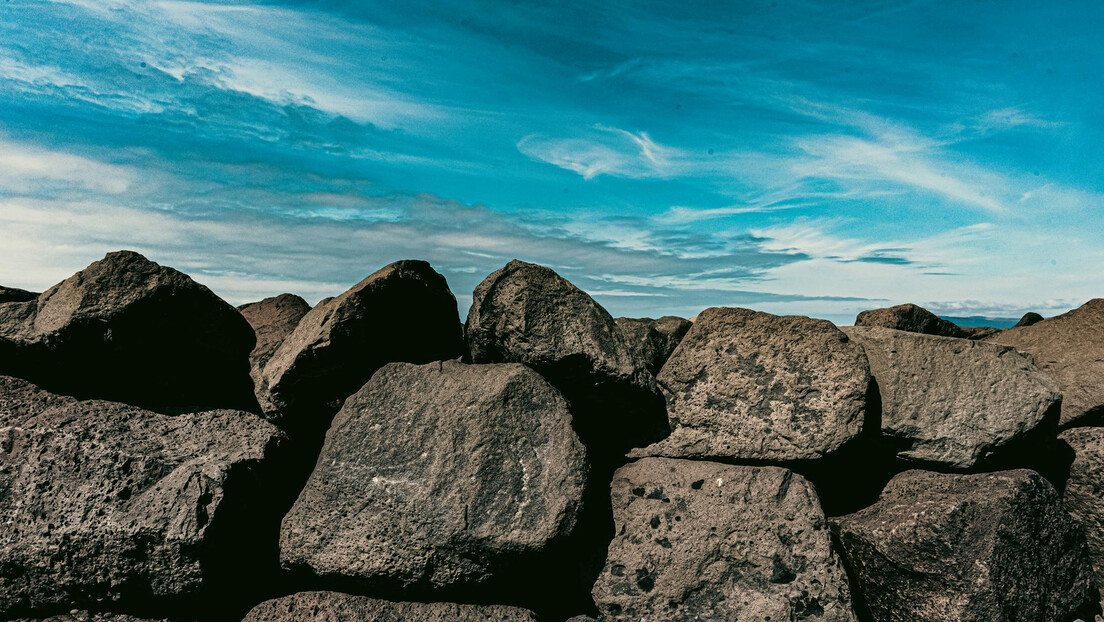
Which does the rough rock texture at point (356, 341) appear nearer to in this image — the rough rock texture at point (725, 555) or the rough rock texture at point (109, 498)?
the rough rock texture at point (109, 498)

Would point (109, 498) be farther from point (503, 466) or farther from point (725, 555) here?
point (725, 555)

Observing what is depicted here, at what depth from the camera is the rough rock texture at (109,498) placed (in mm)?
3225

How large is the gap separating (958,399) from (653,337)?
1476 mm

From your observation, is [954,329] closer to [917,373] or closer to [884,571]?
[917,373]

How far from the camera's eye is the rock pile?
3.25 m

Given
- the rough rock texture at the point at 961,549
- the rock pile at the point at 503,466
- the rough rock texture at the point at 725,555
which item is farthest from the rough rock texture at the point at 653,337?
the rough rock texture at the point at 961,549

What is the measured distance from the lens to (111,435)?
3445 mm

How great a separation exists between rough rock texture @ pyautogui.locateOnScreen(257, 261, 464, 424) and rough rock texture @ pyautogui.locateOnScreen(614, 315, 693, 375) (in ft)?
2.94

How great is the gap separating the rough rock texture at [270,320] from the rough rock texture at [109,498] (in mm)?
472

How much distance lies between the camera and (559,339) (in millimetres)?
3416

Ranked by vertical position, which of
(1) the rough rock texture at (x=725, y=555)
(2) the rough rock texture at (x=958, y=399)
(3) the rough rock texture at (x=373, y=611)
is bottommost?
(3) the rough rock texture at (x=373, y=611)

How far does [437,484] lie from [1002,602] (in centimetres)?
253

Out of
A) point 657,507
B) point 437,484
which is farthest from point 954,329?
point 437,484

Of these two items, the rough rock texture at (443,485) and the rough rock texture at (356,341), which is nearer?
the rough rock texture at (443,485)
